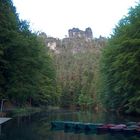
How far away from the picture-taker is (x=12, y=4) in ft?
170

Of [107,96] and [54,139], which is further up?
[107,96]

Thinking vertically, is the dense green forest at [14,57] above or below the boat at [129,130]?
above

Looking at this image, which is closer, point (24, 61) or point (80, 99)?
Result: point (24, 61)

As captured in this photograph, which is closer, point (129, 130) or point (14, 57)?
point (129, 130)

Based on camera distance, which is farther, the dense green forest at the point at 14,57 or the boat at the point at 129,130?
the dense green forest at the point at 14,57

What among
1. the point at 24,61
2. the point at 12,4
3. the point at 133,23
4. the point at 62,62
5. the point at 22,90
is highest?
the point at 62,62

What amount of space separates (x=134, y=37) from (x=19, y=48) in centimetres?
1335

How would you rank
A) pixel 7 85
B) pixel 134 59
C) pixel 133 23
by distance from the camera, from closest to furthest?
pixel 134 59 → pixel 133 23 → pixel 7 85

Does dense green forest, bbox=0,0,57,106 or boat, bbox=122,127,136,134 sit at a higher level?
dense green forest, bbox=0,0,57,106

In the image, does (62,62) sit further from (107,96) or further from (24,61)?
(24,61)

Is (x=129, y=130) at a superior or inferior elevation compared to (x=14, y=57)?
inferior

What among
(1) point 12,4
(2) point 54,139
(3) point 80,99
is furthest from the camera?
(3) point 80,99

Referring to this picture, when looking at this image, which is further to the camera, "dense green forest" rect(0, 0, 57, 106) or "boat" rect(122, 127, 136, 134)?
"dense green forest" rect(0, 0, 57, 106)

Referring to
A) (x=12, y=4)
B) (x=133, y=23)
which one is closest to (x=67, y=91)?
(x=12, y=4)
